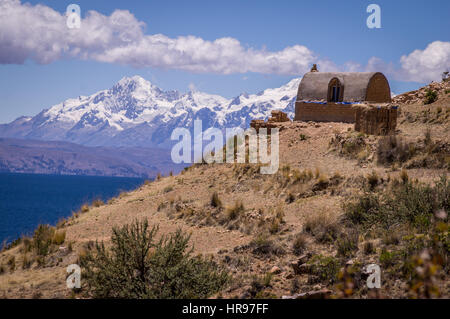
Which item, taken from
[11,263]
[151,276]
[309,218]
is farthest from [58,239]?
[309,218]

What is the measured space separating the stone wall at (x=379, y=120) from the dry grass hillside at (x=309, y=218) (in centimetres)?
74

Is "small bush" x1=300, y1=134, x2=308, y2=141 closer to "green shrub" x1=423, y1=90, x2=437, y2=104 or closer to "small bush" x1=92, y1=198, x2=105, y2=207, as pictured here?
"green shrub" x1=423, y1=90, x2=437, y2=104

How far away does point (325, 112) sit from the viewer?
2722 cm

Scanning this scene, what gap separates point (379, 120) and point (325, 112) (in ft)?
24.9

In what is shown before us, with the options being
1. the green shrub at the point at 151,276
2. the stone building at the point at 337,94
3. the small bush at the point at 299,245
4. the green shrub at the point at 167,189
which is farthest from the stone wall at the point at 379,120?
the green shrub at the point at 151,276

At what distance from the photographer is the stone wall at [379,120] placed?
1966cm

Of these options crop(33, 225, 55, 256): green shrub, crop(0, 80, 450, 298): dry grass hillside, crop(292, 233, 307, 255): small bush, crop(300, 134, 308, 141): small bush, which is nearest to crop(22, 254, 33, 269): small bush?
crop(0, 80, 450, 298): dry grass hillside

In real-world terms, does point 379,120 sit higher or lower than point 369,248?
higher

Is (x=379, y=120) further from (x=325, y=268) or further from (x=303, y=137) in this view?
(x=325, y=268)

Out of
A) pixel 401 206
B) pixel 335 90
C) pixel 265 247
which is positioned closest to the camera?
pixel 401 206

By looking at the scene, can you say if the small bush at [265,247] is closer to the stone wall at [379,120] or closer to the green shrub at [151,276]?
the green shrub at [151,276]

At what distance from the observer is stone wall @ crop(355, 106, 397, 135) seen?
19656 mm
